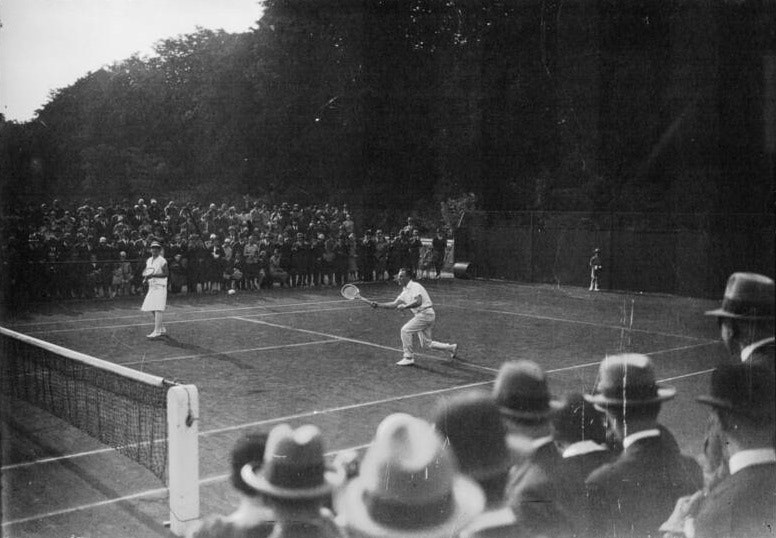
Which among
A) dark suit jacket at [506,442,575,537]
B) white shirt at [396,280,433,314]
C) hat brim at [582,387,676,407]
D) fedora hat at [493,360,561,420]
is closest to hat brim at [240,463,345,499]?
dark suit jacket at [506,442,575,537]

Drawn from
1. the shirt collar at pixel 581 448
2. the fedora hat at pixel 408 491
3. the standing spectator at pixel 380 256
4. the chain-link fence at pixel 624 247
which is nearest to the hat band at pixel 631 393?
the shirt collar at pixel 581 448

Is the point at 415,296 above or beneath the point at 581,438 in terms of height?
beneath

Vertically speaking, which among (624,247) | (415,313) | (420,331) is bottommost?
(420,331)

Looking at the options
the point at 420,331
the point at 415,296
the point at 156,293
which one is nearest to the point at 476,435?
the point at 415,296

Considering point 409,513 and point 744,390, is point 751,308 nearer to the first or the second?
point 744,390

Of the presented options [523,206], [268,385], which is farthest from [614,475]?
[523,206]
